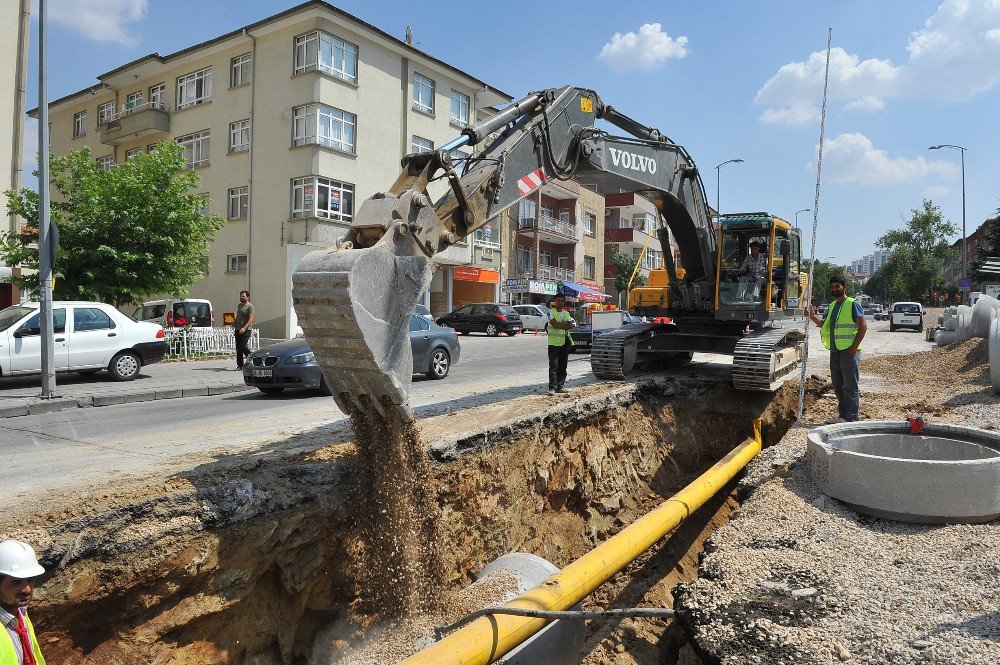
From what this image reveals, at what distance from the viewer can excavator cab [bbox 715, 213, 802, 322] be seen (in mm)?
10367

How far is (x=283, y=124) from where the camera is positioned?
2767 centimetres

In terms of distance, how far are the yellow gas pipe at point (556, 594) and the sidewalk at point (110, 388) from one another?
9.59 meters

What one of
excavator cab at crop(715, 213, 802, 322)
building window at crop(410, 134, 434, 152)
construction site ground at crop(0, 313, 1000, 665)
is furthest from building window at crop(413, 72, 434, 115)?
construction site ground at crop(0, 313, 1000, 665)

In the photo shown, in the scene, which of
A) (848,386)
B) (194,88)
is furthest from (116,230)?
(848,386)

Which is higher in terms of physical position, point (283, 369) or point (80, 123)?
point (80, 123)


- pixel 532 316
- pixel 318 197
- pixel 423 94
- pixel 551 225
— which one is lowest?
pixel 532 316

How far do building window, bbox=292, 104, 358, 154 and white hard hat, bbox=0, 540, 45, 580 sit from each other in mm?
25730

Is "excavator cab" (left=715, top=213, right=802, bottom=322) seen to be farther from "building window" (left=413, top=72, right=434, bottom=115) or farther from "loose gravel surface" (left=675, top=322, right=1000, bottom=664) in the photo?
"building window" (left=413, top=72, right=434, bottom=115)

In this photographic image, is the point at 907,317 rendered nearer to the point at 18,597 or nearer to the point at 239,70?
the point at 239,70

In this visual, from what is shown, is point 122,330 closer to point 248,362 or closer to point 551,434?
point 248,362

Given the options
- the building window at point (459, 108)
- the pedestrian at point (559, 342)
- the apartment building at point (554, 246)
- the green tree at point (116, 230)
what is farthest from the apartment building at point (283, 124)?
the pedestrian at point (559, 342)

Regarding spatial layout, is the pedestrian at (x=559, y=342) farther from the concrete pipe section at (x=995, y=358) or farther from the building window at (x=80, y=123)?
the building window at (x=80, y=123)

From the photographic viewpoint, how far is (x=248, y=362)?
1178 centimetres

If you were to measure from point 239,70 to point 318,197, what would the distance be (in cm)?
771
